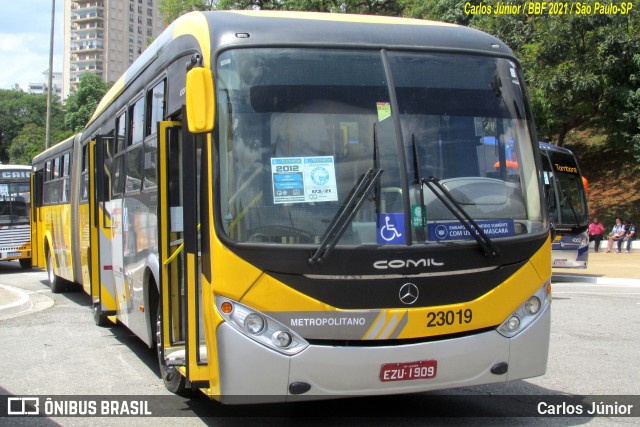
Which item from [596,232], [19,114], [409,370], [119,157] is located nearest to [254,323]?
[409,370]

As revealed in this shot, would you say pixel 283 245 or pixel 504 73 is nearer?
pixel 283 245

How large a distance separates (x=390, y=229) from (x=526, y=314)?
1280 millimetres

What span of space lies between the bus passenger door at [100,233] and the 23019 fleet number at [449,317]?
17.6 ft

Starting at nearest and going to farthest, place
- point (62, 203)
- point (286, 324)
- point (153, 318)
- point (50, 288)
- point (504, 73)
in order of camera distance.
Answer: point (286, 324) → point (504, 73) → point (153, 318) → point (62, 203) → point (50, 288)

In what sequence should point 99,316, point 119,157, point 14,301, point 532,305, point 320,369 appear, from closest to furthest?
1. point 320,369
2. point 532,305
3. point 119,157
4. point 99,316
5. point 14,301

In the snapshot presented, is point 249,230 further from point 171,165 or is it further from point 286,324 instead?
point 171,165

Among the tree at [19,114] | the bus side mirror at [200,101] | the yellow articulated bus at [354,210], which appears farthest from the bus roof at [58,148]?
the tree at [19,114]

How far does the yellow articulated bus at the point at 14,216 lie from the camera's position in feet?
69.4

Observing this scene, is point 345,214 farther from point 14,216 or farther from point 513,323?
point 14,216

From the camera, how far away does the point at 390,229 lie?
5.13 metres

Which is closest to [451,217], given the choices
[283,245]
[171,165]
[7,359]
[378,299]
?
[378,299]

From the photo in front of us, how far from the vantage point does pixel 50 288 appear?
16.8 meters

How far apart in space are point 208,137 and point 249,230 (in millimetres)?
715

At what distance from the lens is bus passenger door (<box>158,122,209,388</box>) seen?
212 inches
